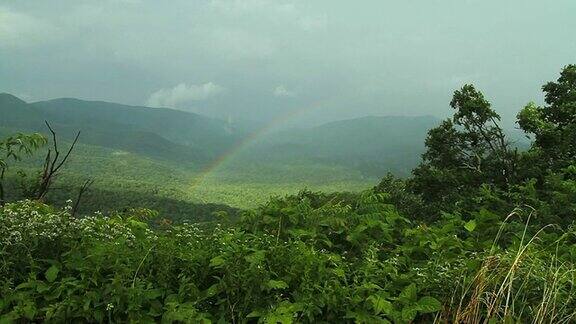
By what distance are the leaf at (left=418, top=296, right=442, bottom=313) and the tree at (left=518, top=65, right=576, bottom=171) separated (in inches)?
535

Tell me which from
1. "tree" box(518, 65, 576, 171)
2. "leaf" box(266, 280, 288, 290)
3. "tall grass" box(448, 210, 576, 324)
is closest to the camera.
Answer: "tall grass" box(448, 210, 576, 324)

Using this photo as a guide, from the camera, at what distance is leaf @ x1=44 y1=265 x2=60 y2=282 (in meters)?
3.43

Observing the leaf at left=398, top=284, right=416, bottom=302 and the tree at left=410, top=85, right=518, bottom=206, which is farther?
the tree at left=410, top=85, right=518, bottom=206

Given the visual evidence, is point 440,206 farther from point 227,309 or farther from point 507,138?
point 227,309

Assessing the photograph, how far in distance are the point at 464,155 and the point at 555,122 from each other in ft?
11.4

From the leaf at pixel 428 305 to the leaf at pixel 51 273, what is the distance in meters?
2.43

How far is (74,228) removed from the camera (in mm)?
3814

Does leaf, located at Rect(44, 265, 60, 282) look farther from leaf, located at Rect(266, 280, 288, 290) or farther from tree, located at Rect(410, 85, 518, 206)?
tree, located at Rect(410, 85, 518, 206)

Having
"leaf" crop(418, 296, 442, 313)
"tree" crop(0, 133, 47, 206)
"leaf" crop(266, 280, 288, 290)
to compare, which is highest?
"tree" crop(0, 133, 47, 206)

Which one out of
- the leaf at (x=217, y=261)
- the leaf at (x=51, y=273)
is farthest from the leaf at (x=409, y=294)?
the leaf at (x=51, y=273)

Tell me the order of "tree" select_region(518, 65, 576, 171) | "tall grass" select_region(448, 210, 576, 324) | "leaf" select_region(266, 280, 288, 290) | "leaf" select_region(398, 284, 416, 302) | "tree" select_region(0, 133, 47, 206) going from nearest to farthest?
"tall grass" select_region(448, 210, 576, 324) < "leaf" select_region(266, 280, 288, 290) < "leaf" select_region(398, 284, 416, 302) < "tree" select_region(0, 133, 47, 206) < "tree" select_region(518, 65, 576, 171)

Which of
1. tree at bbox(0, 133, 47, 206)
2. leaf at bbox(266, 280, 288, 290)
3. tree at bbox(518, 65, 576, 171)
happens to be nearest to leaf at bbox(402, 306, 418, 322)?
leaf at bbox(266, 280, 288, 290)

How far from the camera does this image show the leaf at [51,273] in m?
3.43

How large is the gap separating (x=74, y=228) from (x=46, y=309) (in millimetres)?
743
